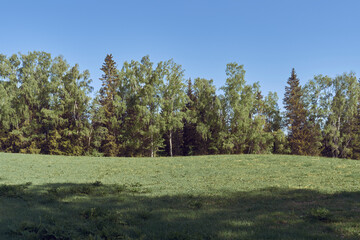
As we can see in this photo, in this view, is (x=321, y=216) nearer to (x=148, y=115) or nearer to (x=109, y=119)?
(x=148, y=115)

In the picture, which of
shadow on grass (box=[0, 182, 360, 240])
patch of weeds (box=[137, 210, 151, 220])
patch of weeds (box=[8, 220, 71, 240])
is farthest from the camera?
patch of weeds (box=[137, 210, 151, 220])

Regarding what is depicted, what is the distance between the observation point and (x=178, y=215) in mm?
7371

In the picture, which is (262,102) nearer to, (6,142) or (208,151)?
(208,151)

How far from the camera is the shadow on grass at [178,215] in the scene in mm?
5562

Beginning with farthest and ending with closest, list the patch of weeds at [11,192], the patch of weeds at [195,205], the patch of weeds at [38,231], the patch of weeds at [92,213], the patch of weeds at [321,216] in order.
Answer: the patch of weeds at [11,192]
the patch of weeds at [195,205]
the patch of weeds at [92,213]
the patch of weeds at [321,216]
the patch of weeds at [38,231]

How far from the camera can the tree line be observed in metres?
42.7

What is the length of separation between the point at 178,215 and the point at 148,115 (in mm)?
34092

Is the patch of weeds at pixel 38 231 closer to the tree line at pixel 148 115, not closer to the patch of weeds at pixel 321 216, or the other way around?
the patch of weeds at pixel 321 216

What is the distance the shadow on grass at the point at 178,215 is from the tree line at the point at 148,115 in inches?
1208

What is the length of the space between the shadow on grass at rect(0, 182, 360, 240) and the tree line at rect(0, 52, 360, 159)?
30.7 meters

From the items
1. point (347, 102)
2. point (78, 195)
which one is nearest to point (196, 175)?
point (78, 195)

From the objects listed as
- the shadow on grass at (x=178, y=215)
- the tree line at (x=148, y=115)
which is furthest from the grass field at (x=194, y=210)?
the tree line at (x=148, y=115)

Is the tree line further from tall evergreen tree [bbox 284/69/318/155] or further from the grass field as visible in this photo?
the grass field

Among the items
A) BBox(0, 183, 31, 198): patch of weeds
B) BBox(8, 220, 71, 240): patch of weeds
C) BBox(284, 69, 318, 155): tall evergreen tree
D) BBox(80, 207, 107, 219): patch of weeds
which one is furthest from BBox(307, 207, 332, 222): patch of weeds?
BBox(284, 69, 318, 155): tall evergreen tree
